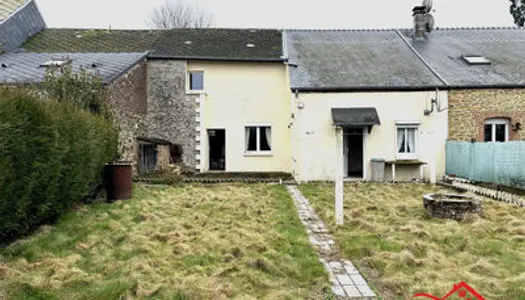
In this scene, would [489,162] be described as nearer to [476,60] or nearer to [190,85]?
[476,60]

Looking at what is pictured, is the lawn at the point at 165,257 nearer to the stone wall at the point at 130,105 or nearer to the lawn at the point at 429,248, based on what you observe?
the lawn at the point at 429,248

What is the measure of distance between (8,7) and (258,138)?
13.8 meters

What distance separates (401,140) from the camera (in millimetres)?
15727

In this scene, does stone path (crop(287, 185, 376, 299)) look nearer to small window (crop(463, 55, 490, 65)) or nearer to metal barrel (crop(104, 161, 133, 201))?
metal barrel (crop(104, 161, 133, 201))

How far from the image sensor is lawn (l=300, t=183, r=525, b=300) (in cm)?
457

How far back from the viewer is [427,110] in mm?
15523

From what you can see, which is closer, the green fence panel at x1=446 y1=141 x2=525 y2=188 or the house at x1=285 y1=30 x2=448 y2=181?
the green fence panel at x1=446 y1=141 x2=525 y2=188

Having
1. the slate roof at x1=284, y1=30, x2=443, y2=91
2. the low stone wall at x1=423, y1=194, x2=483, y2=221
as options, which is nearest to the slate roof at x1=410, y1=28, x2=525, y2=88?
the slate roof at x1=284, y1=30, x2=443, y2=91

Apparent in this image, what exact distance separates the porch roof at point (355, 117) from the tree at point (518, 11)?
25.0 metres

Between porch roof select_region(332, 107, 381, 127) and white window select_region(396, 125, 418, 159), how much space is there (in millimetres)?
1249

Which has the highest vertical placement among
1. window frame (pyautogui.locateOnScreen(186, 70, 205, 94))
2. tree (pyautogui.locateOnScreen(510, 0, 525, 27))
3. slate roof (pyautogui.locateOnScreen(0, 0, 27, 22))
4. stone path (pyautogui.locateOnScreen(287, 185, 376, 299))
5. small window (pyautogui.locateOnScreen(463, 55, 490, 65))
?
tree (pyautogui.locateOnScreen(510, 0, 525, 27))

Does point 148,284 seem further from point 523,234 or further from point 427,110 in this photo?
point 427,110

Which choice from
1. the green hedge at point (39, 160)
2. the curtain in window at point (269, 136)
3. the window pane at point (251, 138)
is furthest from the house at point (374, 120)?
the green hedge at point (39, 160)

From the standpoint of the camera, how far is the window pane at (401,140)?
51.5ft
